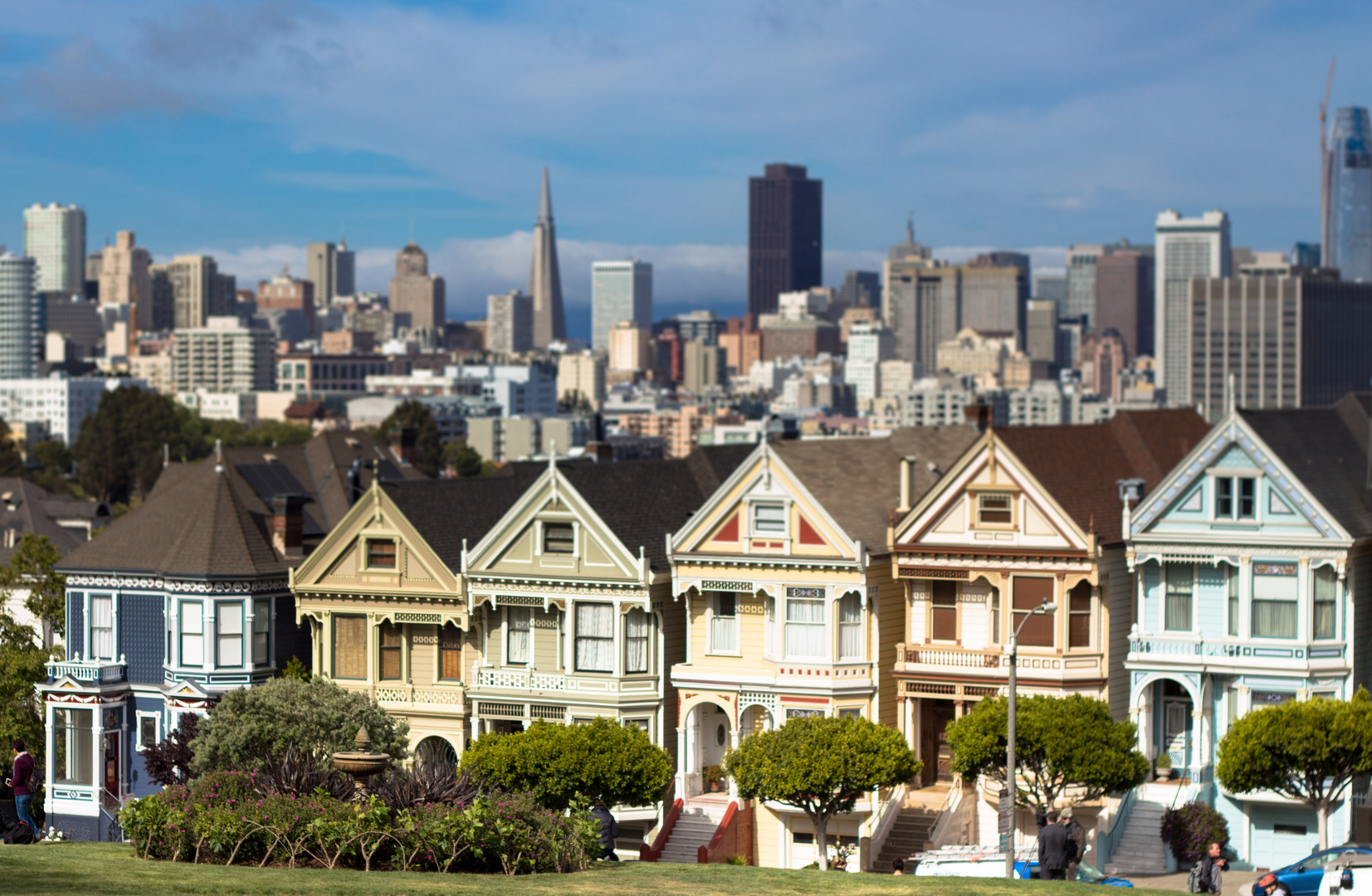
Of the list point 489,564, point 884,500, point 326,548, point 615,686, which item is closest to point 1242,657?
point 884,500

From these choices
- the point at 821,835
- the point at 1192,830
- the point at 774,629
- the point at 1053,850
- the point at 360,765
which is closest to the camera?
the point at 360,765

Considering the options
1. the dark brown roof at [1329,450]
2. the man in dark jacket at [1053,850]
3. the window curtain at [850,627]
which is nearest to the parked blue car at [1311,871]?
the man in dark jacket at [1053,850]

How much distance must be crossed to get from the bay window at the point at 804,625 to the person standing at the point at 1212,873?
40.8 feet

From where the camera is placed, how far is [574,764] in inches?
1934

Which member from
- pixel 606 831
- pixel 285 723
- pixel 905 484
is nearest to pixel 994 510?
pixel 905 484

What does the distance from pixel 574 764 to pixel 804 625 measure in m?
6.62

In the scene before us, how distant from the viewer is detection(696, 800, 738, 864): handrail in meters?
50.4

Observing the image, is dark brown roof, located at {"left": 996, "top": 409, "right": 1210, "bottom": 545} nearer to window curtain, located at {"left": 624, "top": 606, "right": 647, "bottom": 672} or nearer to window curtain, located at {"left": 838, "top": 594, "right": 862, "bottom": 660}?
window curtain, located at {"left": 838, "top": 594, "right": 862, "bottom": 660}

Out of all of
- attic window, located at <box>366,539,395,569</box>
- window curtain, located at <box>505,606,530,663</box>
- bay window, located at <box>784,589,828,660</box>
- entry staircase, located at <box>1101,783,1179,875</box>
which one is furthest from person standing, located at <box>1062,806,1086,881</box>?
attic window, located at <box>366,539,395,569</box>

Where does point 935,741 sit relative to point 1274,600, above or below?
below

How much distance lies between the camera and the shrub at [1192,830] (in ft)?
157

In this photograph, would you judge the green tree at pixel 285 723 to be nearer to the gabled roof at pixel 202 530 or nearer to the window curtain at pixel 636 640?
the window curtain at pixel 636 640

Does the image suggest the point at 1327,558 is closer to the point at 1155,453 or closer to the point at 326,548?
the point at 1155,453

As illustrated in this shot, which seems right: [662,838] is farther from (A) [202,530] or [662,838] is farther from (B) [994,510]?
(A) [202,530]
